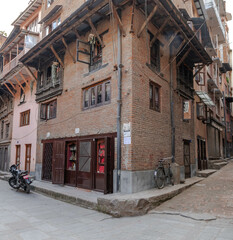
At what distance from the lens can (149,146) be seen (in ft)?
29.9

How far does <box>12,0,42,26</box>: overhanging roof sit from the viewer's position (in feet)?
55.6

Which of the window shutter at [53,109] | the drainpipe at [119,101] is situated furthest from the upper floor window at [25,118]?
the drainpipe at [119,101]

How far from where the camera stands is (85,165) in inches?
402

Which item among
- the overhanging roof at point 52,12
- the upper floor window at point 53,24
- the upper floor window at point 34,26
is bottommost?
the upper floor window at point 53,24

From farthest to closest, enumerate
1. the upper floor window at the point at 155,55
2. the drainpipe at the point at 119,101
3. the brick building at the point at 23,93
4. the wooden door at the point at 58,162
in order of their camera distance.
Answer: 1. the brick building at the point at 23,93
2. the wooden door at the point at 58,162
3. the upper floor window at the point at 155,55
4. the drainpipe at the point at 119,101

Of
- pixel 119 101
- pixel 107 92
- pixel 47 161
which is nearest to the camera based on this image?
pixel 119 101

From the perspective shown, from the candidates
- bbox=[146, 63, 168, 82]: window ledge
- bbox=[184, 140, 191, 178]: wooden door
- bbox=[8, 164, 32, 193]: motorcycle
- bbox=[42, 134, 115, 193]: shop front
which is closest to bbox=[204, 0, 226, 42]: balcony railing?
bbox=[146, 63, 168, 82]: window ledge

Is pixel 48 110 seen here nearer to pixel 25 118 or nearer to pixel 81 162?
pixel 25 118

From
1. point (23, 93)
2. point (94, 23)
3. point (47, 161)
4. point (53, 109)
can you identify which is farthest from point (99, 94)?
point (23, 93)

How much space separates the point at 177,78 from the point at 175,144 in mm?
3640

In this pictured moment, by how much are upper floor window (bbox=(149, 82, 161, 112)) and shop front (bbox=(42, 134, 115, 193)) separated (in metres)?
2.40

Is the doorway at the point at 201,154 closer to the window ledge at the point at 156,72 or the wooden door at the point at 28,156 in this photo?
the window ledge at the point at 156,72

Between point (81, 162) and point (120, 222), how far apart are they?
4.73 m

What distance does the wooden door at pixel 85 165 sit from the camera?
9875 mm
